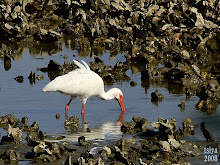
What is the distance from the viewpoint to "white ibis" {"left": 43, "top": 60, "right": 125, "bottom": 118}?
13.5m

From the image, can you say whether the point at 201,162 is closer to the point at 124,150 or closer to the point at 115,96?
the point at 124,150

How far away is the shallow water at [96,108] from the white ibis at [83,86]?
0.27 meters

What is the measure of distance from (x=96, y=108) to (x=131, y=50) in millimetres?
4713

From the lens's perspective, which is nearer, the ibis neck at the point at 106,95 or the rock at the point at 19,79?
the ibis neck at the point at 106,95

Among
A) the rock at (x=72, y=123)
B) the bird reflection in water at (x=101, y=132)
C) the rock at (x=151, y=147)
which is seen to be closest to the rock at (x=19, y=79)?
the bird reflection in water at (x=101, y=132)

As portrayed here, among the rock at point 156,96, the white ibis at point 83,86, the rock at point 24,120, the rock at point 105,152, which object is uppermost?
the white ibis at point 83,86

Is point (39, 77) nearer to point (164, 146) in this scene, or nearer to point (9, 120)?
point (9, 120)

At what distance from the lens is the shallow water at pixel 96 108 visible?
12266 mm

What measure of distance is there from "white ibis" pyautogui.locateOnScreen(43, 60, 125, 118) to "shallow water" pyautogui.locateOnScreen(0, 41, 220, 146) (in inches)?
10.6

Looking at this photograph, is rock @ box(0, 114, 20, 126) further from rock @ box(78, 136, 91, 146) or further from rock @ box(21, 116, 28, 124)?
rock @ box(78, 136, 91, 146)

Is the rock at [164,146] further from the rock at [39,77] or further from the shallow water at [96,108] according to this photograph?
the rock at [39,77]

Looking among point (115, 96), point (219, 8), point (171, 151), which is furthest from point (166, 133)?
point (219, 8)

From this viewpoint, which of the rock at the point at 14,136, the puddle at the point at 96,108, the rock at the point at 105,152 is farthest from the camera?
the puddle at the point at 96,108

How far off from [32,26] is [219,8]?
635 centimetres
